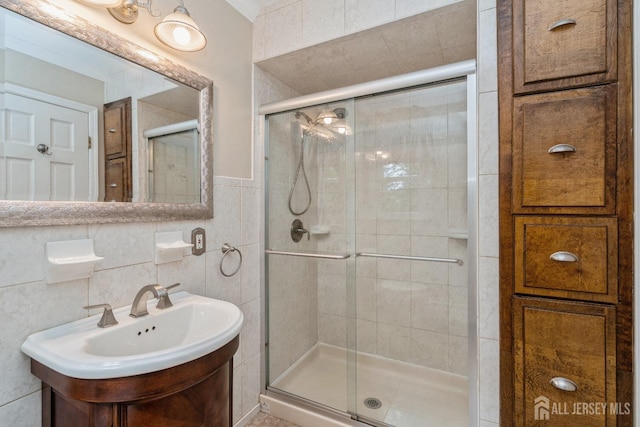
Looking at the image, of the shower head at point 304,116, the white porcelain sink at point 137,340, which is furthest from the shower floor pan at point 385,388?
the shower head at point 304,116

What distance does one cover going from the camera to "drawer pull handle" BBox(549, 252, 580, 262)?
3.16ft

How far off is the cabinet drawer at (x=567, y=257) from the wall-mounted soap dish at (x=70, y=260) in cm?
151

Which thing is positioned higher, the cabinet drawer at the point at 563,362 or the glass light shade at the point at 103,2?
the glass light shade at the point at 103,2

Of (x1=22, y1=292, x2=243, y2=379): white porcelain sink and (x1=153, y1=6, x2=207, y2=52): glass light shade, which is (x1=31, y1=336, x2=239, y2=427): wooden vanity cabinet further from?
(x1=153, y1=6, x2=207, y2=52): glass light shade

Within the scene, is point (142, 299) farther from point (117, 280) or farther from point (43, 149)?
point (43, 149)

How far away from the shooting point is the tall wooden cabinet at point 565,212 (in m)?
0.91

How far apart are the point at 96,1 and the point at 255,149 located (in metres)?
0.97

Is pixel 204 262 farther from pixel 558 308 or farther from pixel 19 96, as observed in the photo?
pixel 558 308

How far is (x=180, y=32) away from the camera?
125 centimetres

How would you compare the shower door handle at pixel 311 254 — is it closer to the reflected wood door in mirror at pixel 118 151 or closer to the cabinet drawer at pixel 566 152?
the reflected wood door in mirror at pixel 118 151

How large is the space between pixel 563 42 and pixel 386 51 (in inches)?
37.2

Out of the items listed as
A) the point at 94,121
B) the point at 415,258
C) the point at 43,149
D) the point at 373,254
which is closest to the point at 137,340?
the point at 43,149

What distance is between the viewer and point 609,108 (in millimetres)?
919

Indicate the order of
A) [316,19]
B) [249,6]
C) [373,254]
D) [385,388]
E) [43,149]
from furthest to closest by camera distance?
[373,254]
[385,388]
[249,6]
[316,19]
[43,149]
